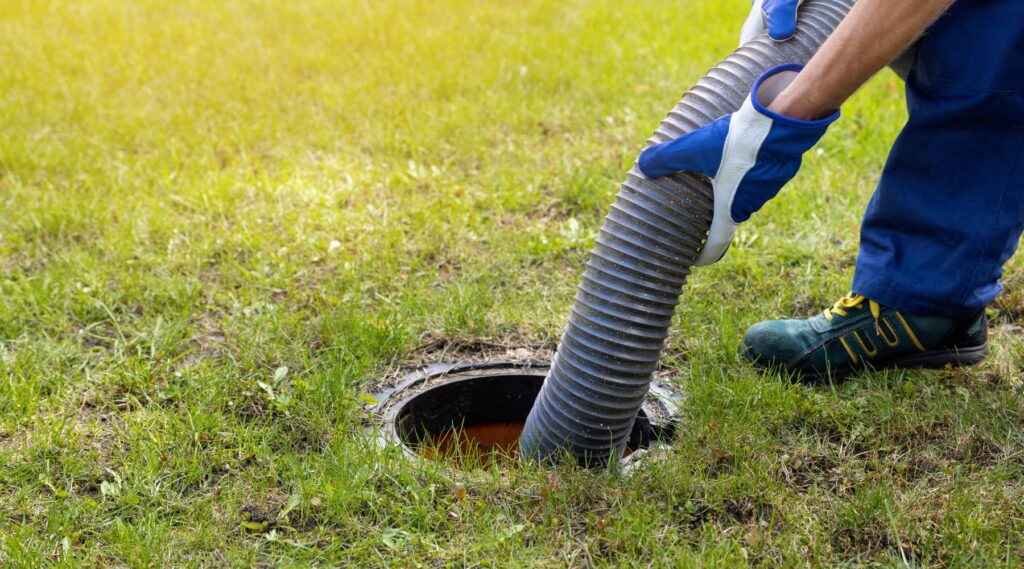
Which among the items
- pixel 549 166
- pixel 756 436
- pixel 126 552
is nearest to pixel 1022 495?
pixel 756 436

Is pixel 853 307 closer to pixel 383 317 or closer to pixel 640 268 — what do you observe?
pixel 640 268

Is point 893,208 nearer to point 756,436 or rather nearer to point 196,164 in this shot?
point 756,436

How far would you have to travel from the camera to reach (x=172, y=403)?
266 centimetres

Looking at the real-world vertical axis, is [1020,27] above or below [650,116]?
above

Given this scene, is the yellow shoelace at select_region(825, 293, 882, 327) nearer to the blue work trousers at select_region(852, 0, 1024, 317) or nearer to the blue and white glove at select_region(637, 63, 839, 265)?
the blue work trousers at select_region(852, 0, 1024, 317)

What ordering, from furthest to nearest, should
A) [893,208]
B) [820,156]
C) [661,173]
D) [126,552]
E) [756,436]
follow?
[820,156]
[893,208]
[756,436]
[661,173]
[126,552]

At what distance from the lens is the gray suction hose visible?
2.20m

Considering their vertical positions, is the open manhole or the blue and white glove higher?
the blue and white glove

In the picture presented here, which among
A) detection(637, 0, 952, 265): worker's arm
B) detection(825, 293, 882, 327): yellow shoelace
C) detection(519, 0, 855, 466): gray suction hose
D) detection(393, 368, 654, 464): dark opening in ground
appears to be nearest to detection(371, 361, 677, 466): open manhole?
detection(393, 368, 654, 464): dark opening in ground

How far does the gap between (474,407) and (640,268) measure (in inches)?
33.8

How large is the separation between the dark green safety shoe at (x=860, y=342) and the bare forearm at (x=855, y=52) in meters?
0.80

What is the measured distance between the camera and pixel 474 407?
2859 mm

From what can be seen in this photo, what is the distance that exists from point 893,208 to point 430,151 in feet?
7.53

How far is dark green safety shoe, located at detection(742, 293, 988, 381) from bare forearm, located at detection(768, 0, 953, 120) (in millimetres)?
798
